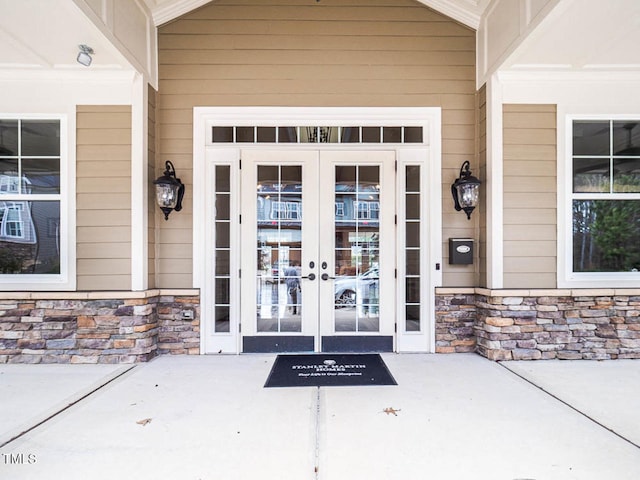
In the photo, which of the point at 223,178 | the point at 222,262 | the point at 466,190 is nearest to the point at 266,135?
the point at 223,178

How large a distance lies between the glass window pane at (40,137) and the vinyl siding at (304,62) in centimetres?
100

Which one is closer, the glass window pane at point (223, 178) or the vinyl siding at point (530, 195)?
the vinyl siding at point (530, 195)

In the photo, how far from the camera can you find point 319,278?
4.14m

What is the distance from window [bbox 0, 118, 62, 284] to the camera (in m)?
3.79

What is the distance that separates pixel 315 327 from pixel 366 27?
335 cm

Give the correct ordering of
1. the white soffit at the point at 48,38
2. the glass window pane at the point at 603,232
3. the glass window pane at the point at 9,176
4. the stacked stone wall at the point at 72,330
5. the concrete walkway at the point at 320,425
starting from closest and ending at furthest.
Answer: the concrete walkway at the point at 320,425
the white soffit at the point at 48,38
the stacked stone wall at the point at 72,330
the glass window pane at the point at 9,176
the glass window pane at the point at 603,232

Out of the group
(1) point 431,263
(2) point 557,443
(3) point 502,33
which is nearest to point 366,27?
(3) point 502,33

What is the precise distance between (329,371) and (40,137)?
375cm

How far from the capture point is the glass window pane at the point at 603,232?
12.8 ft

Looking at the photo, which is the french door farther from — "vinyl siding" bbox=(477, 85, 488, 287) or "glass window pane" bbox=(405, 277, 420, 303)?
"vinyl siding" bbox=(477, 85, 488, 287)

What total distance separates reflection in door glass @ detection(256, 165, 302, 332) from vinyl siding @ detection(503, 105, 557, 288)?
7.21 ft

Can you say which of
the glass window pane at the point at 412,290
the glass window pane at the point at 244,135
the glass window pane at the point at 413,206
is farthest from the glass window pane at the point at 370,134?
the glass window pane at the point at 412,290

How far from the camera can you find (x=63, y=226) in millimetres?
3771

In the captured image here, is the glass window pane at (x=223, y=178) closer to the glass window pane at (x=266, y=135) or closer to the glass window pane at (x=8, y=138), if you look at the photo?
the glass window pane at (x=266, y=135)
